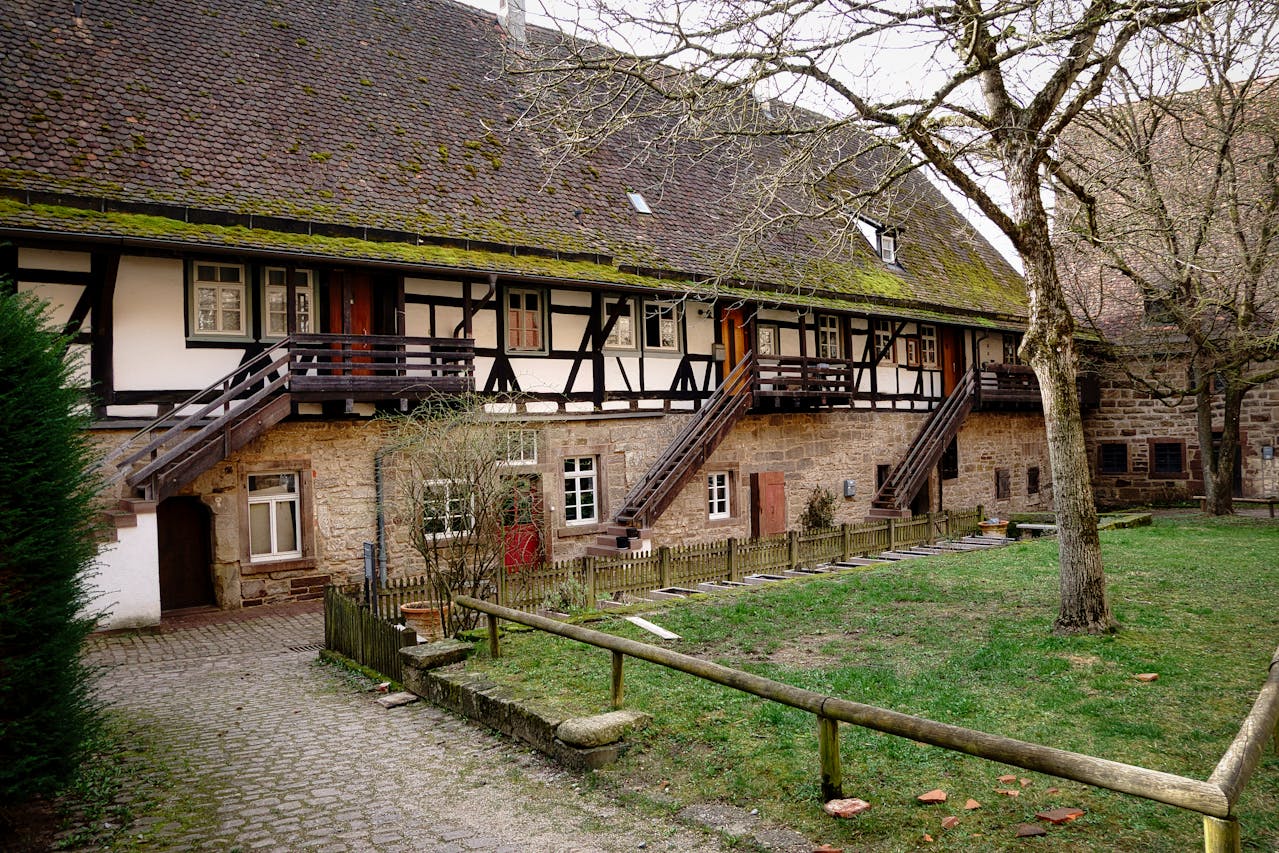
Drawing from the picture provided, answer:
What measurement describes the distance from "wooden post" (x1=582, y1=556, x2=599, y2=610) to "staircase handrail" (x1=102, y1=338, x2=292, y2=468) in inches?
205

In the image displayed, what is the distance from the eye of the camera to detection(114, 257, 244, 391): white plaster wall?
1195 centimetres

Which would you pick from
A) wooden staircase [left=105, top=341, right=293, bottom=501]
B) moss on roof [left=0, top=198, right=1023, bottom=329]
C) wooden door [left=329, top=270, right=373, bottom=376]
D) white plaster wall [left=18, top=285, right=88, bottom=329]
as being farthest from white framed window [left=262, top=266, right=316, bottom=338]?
white plaster wall [left=18, top=285, right=88, bottom=329]

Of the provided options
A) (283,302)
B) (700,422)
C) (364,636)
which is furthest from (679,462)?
(364,636)

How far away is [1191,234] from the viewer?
51.6ft

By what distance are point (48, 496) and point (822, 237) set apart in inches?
750

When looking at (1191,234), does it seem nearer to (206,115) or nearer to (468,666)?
(468,666)

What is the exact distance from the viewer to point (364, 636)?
903 cm

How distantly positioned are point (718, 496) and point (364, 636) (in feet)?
35.0

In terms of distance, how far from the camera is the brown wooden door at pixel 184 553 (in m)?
12.8

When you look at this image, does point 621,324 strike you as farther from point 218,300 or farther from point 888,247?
point 888,247

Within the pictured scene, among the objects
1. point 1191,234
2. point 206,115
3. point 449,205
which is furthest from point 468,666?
point 1191,234

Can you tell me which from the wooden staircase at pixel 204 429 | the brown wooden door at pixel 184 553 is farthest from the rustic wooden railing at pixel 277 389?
the brown wooden door at pixel 184 553

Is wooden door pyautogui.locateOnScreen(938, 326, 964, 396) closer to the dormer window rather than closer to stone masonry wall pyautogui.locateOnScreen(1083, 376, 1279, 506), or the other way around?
the dormer window

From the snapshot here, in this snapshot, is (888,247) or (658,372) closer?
(658,372)
